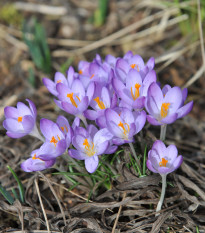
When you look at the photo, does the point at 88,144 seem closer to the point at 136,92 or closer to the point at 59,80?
the point at 136,92

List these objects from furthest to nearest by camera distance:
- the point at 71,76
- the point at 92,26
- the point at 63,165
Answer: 1. the point at 92,26
2. the point at 63,165
3. the point at 71,76

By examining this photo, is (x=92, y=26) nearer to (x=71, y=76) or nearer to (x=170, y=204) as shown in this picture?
(x=71, y=76)

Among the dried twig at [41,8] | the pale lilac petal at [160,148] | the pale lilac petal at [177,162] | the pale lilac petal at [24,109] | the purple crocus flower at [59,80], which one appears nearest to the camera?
the pale lilac petal at [177,162]

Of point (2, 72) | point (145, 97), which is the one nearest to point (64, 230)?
point (145, 97)

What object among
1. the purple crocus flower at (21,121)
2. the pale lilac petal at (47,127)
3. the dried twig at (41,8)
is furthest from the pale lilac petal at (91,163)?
the dried twig at (41,8)

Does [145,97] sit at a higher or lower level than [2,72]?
higher

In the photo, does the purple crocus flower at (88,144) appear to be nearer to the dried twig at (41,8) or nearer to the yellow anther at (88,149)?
the yellow anther at (88,149)

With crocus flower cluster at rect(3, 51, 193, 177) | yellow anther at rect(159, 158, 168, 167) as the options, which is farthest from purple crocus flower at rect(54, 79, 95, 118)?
yellow anther at rect(159, 158, 168, 167)
